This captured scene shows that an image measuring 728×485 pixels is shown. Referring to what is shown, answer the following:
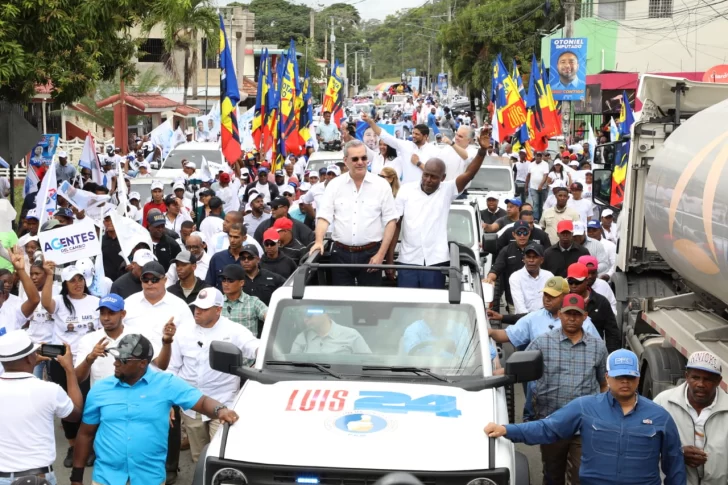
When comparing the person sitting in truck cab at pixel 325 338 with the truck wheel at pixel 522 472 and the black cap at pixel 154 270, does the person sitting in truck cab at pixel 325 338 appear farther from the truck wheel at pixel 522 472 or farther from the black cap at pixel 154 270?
the black cap at pixel 154 270

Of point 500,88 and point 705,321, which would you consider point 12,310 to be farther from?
point 500,88

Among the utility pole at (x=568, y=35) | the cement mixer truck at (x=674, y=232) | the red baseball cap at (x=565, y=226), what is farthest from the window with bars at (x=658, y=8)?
the red baseball cap at (x=565, y=226)

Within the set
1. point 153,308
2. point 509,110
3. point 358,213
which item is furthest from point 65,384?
point 509,110

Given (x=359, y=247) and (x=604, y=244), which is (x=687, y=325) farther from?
(x=604, y=244)

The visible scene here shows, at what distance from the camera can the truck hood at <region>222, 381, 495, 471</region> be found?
18.2ft

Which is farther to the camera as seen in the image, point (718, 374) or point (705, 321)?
point (705, 321)

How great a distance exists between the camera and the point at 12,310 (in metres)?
8.99

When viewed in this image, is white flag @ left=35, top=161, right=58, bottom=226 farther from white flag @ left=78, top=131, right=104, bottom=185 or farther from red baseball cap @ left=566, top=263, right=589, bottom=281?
red baseball cap @ left=566, top=263, right=589, bottom=281

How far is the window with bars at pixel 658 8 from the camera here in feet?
155

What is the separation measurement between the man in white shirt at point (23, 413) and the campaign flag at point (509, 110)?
67.2 feet

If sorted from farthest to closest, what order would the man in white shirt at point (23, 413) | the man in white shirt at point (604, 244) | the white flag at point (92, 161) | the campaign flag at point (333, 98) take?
the campaign flag at point (333, 98), the white flag at point (92, 161), the man in white shirt at point (604, 244), the man in white shirt at point (23, 413)

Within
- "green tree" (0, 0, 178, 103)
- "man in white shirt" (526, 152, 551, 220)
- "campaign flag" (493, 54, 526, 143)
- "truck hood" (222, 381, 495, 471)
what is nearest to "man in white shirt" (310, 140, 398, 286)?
"truck hood" (222, 381, 495, 471)

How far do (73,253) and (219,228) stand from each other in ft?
11.7

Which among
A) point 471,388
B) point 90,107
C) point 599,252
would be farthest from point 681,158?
point 90,107
